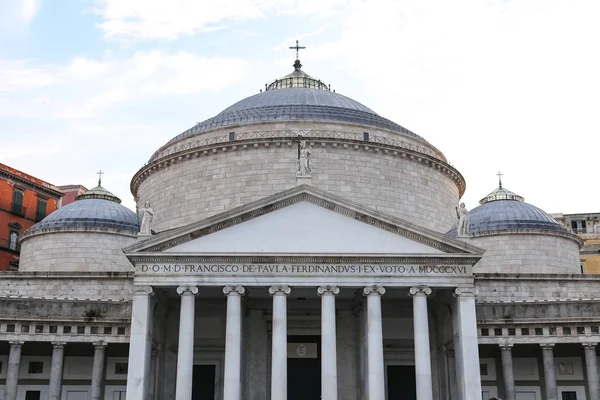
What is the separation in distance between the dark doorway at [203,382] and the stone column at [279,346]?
559cm

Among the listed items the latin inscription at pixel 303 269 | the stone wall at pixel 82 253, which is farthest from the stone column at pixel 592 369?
the stone wall at pixel 82 253

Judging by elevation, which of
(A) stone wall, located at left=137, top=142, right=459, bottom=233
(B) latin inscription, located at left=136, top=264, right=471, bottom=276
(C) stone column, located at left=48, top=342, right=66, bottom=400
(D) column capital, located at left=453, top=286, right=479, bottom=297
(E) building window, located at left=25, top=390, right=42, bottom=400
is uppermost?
(A) stone wall, located at left=137, top=142, right=459, bottom=233

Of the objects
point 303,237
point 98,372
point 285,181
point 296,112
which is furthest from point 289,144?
point 98,372

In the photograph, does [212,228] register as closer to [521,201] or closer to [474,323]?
[474,323]

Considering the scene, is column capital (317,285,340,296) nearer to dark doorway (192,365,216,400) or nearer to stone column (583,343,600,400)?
dark doorway (192,365,216,400)

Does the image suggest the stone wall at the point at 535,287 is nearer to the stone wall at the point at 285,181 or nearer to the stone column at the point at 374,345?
the stone wall at the point at 285,181

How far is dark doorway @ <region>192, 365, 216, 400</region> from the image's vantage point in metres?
35.2

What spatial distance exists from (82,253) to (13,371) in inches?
342

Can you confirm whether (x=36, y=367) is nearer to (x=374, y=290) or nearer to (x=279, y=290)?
(x=279, y=290)

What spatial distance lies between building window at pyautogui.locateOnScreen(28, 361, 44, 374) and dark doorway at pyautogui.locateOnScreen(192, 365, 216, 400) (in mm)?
7166

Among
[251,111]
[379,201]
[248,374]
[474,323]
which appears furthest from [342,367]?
[251,111]

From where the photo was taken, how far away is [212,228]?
32094 mm

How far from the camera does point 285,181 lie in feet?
137

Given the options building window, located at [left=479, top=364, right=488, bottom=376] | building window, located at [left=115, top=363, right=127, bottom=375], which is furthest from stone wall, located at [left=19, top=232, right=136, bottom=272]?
building window, located at [left=479, top=364, right=488, bottom=376]
